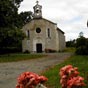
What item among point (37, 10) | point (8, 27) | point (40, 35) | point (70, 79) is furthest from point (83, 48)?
point (70, 79)

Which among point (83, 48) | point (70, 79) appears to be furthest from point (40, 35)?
point (70, 79)

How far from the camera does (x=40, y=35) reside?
70375 millimetres

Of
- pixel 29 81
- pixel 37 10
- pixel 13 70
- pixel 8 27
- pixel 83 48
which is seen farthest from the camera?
pixel 37 10

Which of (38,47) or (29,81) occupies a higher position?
(38,47)

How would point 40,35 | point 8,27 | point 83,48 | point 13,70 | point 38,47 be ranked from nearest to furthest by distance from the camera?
point 13,70, point 83,48, point 8,27, point 38,47, point 40,35

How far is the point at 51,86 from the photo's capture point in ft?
46.1

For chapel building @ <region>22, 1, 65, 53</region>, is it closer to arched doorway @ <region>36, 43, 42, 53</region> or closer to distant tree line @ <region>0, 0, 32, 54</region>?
arched doorway @ <region>36, 43, 42, 53</region>

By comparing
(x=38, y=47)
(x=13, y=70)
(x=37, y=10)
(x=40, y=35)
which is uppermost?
(x=37, y=10)

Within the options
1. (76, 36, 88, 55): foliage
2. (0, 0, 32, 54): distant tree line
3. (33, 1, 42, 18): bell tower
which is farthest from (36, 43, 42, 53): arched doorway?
(76, 36, 88, 55): foliage

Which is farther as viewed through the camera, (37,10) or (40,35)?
(37,10)

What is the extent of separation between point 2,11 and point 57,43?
18.6m

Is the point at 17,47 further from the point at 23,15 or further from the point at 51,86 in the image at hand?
the point at 51,86

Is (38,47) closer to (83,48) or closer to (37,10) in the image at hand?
(37,10)

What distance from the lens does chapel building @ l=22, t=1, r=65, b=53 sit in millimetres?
69312
